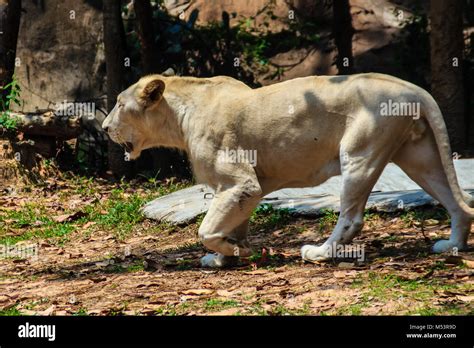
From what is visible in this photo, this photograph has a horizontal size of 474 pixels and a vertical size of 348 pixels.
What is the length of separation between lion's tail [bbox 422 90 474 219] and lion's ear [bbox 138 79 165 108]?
2366 mm

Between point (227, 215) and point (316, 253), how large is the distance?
2.75ft

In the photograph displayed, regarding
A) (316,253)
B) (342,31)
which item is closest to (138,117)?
(316,253)

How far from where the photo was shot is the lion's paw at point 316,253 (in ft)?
25.2

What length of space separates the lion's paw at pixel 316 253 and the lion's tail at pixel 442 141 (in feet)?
3.82

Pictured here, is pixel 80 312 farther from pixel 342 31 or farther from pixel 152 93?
pixel 342 31

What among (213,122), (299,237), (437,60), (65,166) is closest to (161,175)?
(65,166)

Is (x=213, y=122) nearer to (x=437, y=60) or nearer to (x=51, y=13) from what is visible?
(x=437, y=60)

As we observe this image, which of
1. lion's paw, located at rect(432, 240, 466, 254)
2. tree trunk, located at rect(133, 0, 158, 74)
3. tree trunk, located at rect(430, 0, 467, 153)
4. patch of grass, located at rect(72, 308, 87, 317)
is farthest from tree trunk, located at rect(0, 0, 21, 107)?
lion's paw, located at rect(432, 240, 466, 254)

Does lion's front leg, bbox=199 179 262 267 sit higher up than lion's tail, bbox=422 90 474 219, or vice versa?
lion's tail, bbox=422 90 474 219

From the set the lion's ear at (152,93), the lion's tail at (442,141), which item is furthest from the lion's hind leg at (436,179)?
the lion's ear at (152,93)

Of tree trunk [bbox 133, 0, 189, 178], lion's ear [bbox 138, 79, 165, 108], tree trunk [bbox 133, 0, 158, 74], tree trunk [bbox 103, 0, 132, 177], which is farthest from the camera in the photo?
tree trunk [bbox 133, 0, 158, 74]

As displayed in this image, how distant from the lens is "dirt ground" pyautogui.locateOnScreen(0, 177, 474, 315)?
247 inches

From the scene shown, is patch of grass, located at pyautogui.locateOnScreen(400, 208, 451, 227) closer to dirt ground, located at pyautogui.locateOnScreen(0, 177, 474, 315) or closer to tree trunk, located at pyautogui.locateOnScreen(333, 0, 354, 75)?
dirt ground, located at pyautogui.locateOnScreen(0, 177, 474, 315)

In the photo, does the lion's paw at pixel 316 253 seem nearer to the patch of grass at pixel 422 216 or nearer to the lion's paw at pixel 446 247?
the lion's paw at pixel 446 247
